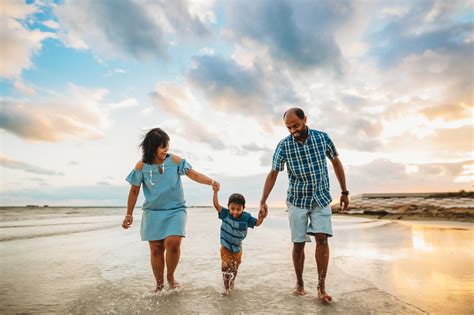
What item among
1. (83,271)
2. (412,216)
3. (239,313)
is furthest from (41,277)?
(412,216)

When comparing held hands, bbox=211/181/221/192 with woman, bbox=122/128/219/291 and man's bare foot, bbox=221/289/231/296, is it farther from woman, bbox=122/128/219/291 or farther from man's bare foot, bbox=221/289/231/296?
man's bare foot, bbox=221/289/231/296

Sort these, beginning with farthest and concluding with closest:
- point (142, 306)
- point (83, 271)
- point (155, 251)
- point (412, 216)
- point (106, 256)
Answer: point (412, 216), point (106, 256), point (83, 271), point (155, 251), point (142, 306)

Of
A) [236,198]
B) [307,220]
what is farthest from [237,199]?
[307,220]

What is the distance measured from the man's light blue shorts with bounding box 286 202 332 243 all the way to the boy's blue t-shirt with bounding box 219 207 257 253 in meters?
0.55

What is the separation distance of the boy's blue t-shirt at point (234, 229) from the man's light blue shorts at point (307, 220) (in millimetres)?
547

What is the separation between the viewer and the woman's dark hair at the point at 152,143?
434 cm

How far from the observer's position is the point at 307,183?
4.11m

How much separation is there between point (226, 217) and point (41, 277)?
9.82 ft

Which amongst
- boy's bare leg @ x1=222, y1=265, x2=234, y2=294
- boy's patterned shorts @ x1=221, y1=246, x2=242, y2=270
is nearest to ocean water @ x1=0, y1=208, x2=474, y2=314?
boy's bare leg @ x1=222, y1=265, x2=234, y2=294

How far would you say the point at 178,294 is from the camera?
161 inches

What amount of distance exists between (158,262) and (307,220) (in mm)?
1974

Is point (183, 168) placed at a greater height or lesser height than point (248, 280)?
greater

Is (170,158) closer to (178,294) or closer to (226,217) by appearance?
(226,217)

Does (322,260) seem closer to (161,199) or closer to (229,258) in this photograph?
(229,258)
